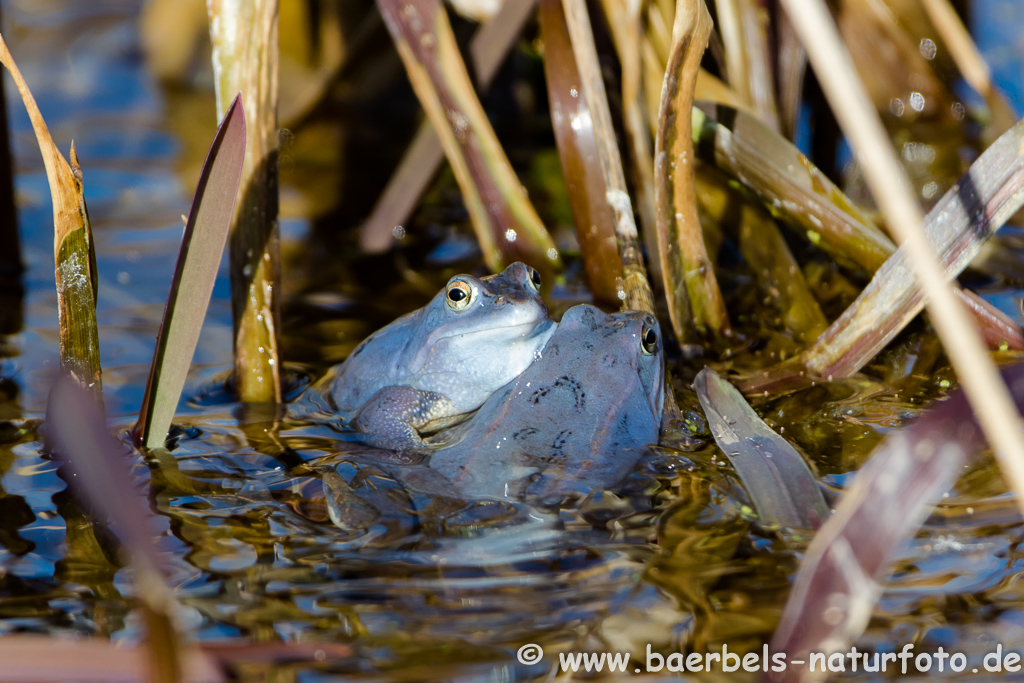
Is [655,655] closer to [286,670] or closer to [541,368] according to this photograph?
[286,670]

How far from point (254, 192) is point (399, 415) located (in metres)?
0.84

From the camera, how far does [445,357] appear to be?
2830mm

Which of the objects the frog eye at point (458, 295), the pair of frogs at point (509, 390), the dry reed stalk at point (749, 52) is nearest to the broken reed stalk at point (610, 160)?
the pair of frogs at point (509, 390)

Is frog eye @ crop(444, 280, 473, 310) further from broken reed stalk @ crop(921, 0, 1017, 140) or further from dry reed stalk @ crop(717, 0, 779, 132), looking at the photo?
broken reed stalk @ crop(921, 0, 1017, 140)

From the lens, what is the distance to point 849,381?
2715 millimetres

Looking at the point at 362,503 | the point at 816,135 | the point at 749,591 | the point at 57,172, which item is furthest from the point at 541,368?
the point at 816,135

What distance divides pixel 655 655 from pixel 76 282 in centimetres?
175

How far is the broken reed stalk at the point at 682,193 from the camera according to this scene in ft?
7.87

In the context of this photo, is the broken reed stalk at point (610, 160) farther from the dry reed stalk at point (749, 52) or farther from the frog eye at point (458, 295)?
the dry reed stalk at point (749, 52)

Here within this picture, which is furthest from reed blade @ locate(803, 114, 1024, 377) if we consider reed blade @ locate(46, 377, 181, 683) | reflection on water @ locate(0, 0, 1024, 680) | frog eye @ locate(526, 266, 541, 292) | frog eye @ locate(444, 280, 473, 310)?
reed blade @ locate(46, 377, 181, 683)

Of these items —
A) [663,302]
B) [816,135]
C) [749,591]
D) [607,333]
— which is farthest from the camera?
[816,135]

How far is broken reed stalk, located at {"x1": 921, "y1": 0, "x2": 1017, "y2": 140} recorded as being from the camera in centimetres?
328

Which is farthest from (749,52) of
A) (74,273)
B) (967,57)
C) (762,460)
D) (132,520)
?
(132,520)

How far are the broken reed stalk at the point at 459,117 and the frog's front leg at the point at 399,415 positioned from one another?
2.80 ft
